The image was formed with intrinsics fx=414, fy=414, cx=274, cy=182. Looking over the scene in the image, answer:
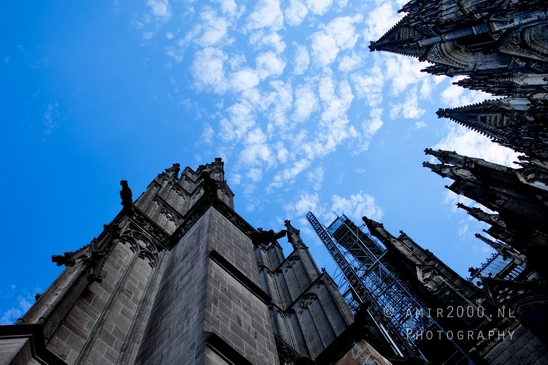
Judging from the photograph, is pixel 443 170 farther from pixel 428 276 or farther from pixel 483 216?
pixel 428 276

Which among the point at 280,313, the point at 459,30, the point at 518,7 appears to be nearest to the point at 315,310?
the point at 280,313

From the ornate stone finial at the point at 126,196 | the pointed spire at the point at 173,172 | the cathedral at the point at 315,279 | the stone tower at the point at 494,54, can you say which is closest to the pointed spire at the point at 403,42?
the stone tower at the point at 494,54

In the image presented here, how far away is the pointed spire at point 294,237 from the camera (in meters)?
22.4

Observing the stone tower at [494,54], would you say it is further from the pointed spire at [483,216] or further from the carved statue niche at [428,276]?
the carved statue niche at [428,276]

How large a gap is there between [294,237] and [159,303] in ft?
53.4

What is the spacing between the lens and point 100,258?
25.5ft

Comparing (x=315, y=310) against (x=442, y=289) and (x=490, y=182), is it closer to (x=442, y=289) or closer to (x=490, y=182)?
(x=442, y=289)

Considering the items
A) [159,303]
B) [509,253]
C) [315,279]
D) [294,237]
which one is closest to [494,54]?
[509,253]

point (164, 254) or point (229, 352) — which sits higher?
point (164, 254)

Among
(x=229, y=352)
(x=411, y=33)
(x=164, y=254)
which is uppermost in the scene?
(x=411, y=33)

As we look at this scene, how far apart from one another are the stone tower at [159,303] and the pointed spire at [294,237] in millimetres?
9285

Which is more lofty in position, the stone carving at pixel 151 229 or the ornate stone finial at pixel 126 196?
the ornate stone finial at pixel 126 196

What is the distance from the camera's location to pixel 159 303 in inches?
309

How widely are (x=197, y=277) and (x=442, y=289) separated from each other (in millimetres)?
16147
